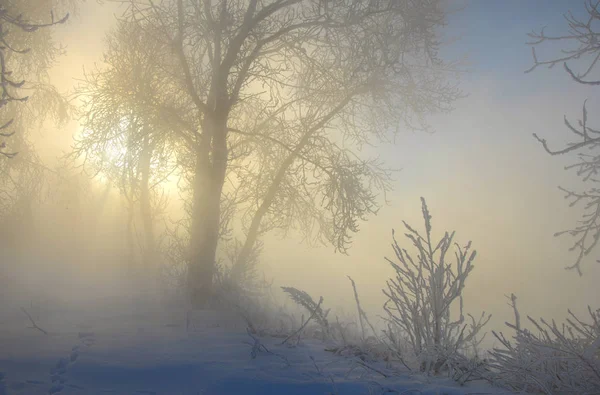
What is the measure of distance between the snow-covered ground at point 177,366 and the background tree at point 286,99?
2313mm

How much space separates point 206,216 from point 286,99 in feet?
10.2

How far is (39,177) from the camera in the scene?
10148 millimetres

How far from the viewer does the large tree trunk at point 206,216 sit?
230 inches

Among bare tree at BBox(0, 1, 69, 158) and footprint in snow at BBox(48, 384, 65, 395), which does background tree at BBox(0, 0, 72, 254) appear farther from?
footprint in snow at BBox(48, 384, 65, 395)

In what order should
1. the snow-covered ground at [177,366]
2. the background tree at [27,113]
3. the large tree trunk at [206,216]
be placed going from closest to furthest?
the snow-covered ground at [177,366] → the large tree trunk at [206,216] → the background tree at [27,113]

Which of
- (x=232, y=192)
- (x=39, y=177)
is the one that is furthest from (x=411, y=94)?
(x=39, y=177)

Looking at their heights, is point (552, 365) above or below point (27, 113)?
below

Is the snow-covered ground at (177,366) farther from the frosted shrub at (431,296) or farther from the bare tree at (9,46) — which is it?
the bare tree at (9,46)

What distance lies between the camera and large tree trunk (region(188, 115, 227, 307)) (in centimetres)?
583

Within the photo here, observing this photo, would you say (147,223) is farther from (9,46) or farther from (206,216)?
(9,46)

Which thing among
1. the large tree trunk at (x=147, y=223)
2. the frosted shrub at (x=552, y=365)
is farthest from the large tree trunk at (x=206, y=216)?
the large tree trunk at (x=147, y=223)

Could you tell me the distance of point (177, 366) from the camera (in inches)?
108

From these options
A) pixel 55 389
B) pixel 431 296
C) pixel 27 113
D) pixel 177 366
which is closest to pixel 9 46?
pixel 55 389

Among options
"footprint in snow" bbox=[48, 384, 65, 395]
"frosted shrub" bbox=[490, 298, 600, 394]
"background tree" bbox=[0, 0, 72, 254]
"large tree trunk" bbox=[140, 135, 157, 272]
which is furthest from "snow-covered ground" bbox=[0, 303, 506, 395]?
"background tree" bbox=[0, 0, 72, 254]
